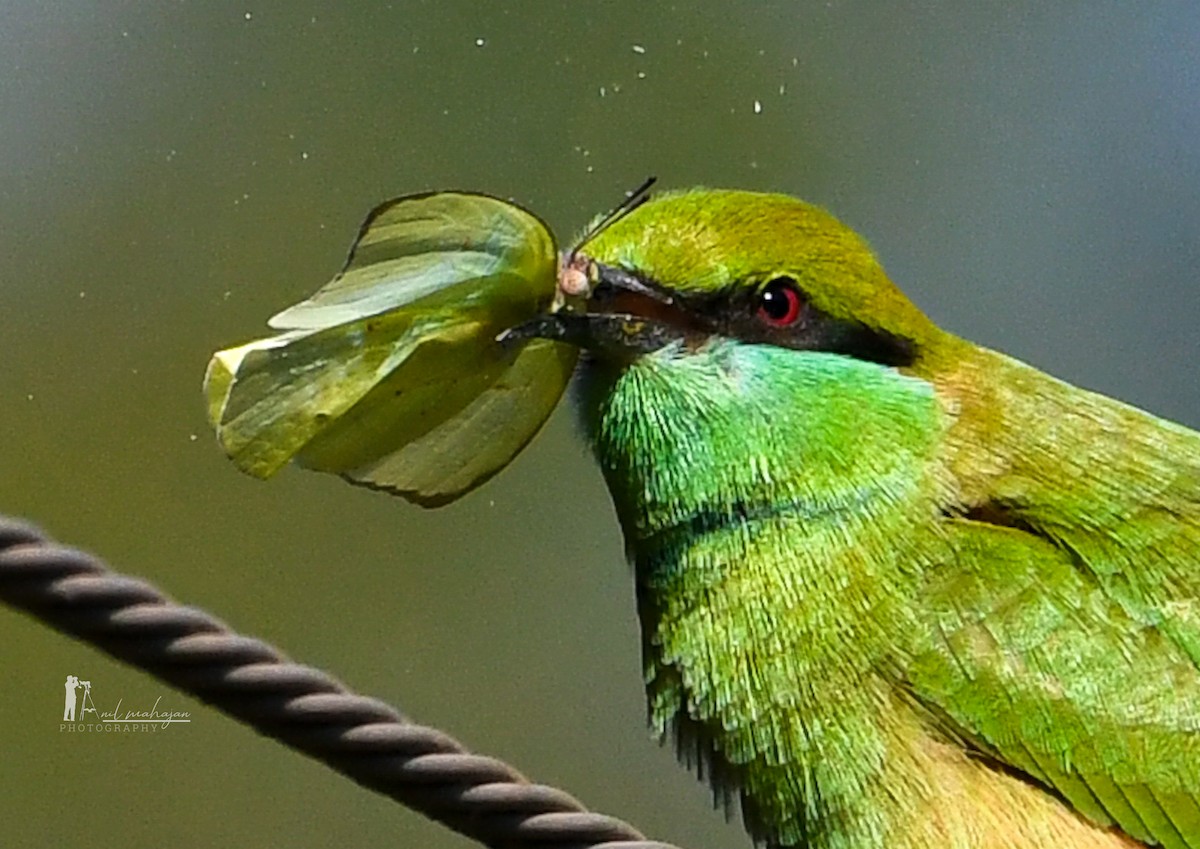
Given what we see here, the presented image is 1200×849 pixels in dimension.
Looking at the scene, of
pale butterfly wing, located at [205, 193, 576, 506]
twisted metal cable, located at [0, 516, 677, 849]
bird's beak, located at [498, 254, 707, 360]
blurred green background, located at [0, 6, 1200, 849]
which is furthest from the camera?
blurred green background, located at [0, 6, 1200, 849]

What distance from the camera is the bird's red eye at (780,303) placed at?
4.23 ft

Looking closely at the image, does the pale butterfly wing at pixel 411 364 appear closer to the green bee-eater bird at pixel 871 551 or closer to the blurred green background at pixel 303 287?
the green bee-eater bird at pixel 871 551

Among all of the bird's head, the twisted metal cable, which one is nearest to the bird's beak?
the bird's head

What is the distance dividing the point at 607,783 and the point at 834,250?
63.1 inches

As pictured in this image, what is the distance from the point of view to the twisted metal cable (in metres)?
0.73

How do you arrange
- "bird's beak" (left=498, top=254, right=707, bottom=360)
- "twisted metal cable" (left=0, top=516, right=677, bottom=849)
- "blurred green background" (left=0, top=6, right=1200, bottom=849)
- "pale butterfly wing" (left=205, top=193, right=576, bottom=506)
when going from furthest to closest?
"blurred green background" (left=0, top=6, right=1200, bottom=849) < "bird's beak" (left=498, top=254, right=707, bottom=360) < "pale butterfly wing" (left=205, top=193, right=576, bottom=506) < "twisted metal cable" (left=0, top=516, right=677, bottom=849)

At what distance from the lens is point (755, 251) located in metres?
1.29

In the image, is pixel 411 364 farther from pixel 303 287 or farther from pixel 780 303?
pixel 303 287

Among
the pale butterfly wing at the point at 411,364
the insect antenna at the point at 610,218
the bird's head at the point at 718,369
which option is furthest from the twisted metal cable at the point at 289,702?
the insect antenna at the point at 610,218

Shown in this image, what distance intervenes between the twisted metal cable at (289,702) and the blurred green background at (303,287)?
4.91 feet

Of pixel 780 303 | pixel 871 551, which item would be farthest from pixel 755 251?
pixel 871 551

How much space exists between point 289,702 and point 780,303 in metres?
0.63

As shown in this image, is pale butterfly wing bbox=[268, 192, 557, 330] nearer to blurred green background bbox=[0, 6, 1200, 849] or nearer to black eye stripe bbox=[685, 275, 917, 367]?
black eye stripe bbox=[685, 275, 917, 367]

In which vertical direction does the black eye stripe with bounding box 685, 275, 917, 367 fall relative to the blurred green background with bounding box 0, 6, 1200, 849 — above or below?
below
